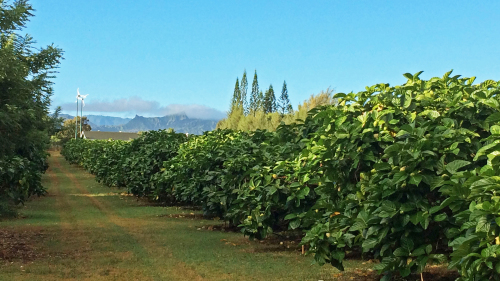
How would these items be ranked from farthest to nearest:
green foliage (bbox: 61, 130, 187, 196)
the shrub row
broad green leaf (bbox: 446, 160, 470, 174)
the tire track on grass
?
green foliage (bbox: 61, 130, 187, 196) → the tire track on grass → broad green leaf (bbox: 446, 160, 470, 174) → the shrub row

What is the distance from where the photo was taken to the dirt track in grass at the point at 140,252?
7453mm

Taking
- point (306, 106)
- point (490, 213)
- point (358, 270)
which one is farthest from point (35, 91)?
point (306, 106)

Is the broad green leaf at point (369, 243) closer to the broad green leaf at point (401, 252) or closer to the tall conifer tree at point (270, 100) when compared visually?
the broad green leaf at point (401, 252)

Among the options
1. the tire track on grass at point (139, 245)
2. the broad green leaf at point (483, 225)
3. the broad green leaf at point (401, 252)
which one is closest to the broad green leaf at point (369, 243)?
the broad green leaf at point (401, 252)

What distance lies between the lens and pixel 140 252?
919 centimetres

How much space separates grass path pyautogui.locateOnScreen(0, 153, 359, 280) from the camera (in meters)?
7.47

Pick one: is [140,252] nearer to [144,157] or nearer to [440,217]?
[440,217]

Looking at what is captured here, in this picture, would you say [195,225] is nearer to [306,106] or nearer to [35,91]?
[35,91]

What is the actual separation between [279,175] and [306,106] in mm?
24009

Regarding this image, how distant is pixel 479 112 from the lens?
4.99 metres

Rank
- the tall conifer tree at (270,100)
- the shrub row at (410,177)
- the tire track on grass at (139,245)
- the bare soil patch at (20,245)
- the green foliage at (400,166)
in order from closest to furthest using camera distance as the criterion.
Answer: the shrub row at (410,177)
the green foliage at (400,166)
the tire track on grass at (139,245)
the bare soil patch at (20,245)
the tall conifer tree at (270,100)

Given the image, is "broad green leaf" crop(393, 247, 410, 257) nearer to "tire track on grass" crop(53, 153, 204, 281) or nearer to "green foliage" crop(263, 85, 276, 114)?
"tire track on grass" crop(53, 153, 204, 281)

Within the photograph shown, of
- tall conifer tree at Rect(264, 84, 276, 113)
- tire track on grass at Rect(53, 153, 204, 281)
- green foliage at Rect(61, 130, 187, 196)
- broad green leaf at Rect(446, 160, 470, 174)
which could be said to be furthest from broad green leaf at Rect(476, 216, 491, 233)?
tall conifer tree at Rect(264, 84, 276, 113)

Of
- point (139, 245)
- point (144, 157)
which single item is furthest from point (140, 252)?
point (144, 157)
